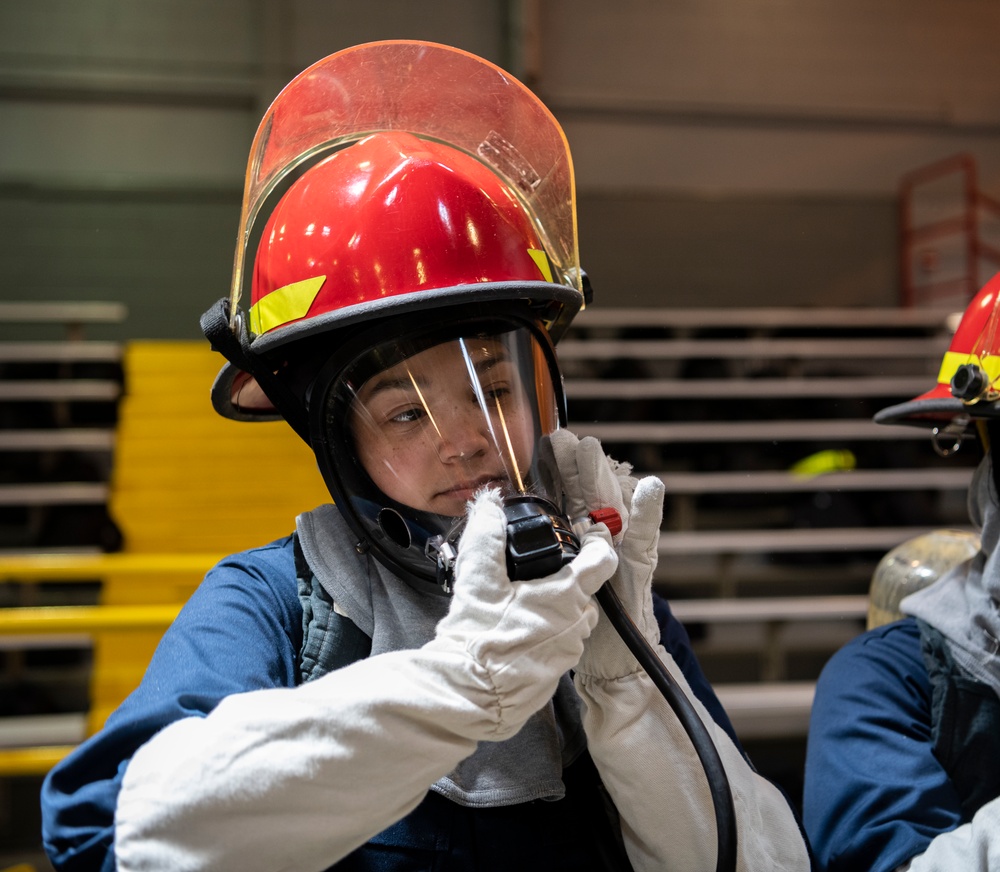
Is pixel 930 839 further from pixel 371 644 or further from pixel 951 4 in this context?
pixel 951 4

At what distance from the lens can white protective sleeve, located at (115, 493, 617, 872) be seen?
Result: 0.72 meters

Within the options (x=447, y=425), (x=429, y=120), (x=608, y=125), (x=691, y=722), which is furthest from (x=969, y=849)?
(x=608, y=125)

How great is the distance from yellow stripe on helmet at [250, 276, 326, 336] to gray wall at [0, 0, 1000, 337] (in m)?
4.34

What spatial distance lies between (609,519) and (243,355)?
1.55 feet

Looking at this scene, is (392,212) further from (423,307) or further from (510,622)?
(510,622)

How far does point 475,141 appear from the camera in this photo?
1.28 m

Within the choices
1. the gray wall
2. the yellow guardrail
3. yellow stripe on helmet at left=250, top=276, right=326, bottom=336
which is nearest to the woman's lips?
yellow stripe on helmet at left=250, top=276, right=326, bottom=336

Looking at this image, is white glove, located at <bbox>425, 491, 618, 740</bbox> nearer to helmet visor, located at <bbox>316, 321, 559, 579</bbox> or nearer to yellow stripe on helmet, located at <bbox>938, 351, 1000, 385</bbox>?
helmet visor, located at <bbox>316, 321, 559, 579</bbox>

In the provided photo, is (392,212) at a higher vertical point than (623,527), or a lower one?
higher

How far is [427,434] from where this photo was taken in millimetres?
995

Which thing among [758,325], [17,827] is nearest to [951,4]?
[758,325]

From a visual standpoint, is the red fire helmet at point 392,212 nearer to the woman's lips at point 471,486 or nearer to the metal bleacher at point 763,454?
the woman's lips at point 471,486

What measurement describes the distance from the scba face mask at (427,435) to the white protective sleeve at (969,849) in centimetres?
59

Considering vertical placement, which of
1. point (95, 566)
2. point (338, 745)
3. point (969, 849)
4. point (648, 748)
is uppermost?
point (338, 745)
